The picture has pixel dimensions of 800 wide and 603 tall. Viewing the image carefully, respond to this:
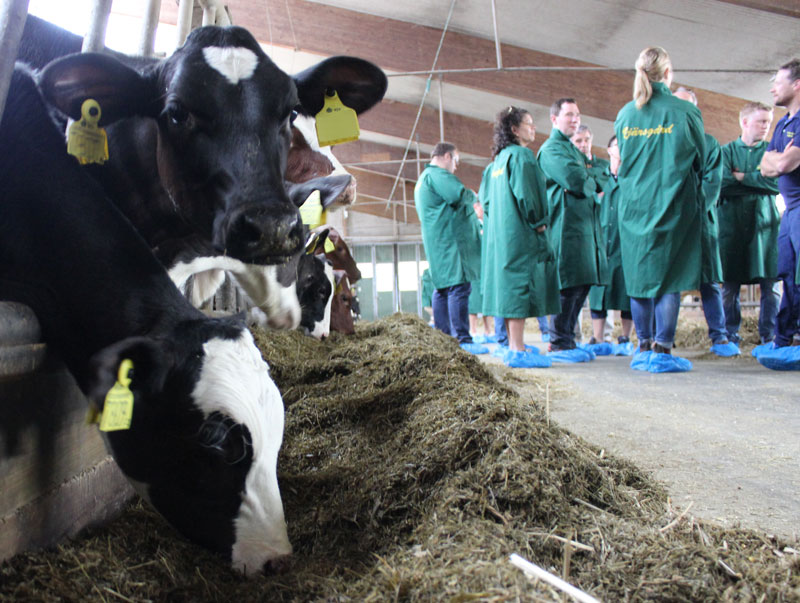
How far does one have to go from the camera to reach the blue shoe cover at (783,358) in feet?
13.3

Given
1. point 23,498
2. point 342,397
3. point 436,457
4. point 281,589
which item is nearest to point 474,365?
point 342,397

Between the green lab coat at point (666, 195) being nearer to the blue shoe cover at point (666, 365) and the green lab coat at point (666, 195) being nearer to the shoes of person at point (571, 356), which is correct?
Result: the blue shoe cover at point (666, 365)

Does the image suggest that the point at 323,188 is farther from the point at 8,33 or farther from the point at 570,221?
the point at 570,221

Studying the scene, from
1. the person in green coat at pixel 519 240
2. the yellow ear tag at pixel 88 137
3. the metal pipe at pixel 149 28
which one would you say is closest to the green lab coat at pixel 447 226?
the person in green coat at pixel 519 240

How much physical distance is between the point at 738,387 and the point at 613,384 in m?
0.66

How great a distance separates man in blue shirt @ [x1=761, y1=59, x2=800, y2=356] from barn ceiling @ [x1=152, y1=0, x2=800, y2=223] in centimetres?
160

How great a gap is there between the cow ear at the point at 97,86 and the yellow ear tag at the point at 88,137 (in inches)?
1.6

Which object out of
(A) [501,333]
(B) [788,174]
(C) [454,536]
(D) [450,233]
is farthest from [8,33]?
(A) [501,333]

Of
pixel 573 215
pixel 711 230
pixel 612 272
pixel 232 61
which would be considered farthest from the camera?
pixel 612 272

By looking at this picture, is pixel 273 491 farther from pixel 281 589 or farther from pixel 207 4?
pixel 207 4

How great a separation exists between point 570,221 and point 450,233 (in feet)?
4.50

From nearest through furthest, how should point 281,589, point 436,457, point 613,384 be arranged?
point 281,589 → point 436,457 → point 613,384

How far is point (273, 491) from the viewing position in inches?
56.6

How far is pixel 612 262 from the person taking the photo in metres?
5.79
